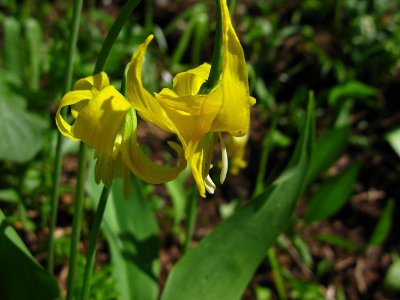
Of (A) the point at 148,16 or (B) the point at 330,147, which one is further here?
(A) the point at 148,16

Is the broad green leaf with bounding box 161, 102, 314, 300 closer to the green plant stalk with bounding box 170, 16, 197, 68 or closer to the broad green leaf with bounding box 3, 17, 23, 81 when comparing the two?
the broad green leaf with bounding box 3, 17, 23, 81

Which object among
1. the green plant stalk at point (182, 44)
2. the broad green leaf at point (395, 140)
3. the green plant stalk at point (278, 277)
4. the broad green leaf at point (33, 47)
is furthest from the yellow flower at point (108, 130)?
the green plant stalk at point (182, 44)

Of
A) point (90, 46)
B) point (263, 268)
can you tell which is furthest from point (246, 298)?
point (90, 46)

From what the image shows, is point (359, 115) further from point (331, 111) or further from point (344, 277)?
point (344, 277)

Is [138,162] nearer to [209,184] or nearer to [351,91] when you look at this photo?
[209,184]

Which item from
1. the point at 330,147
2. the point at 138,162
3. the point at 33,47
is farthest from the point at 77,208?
the point at 33,47

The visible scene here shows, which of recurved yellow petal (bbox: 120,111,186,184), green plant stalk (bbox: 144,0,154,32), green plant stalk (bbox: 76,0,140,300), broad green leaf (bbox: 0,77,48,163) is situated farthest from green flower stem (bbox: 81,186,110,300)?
green plant stalk (bbox: 144,0,154,32)
